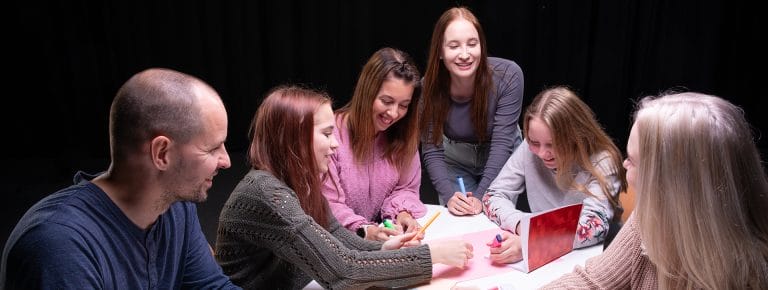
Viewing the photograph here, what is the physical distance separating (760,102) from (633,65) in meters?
1.17

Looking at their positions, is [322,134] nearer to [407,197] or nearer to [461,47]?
[407,197]

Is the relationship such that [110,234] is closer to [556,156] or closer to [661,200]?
[661,200]

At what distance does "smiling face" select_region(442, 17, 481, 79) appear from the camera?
2475mm

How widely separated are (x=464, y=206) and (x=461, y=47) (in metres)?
0.74

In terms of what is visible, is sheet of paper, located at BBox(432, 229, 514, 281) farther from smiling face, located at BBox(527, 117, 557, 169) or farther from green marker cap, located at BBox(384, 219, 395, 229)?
smiling face, located at BBox(527, 117, 557, 169)

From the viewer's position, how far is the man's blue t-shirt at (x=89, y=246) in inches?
38.7

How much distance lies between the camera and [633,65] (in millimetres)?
4766

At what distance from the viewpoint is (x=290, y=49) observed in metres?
4.65

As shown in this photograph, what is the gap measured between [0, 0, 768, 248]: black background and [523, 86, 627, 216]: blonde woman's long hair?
106 inches

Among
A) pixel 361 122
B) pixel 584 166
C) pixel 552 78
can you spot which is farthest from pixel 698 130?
pixel 552 78

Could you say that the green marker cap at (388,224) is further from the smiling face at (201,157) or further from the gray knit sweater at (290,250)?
the smiling face at (201,157)

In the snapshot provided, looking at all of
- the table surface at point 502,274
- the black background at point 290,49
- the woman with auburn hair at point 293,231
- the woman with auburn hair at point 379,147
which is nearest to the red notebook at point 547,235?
the table surface at point 502,274

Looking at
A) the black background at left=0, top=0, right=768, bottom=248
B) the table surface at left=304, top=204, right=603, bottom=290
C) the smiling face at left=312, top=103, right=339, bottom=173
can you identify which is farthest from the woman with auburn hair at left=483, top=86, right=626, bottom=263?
the black background at left=0, top=0, right=768, bottom=248

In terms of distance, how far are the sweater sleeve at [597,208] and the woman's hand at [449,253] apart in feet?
1.31
